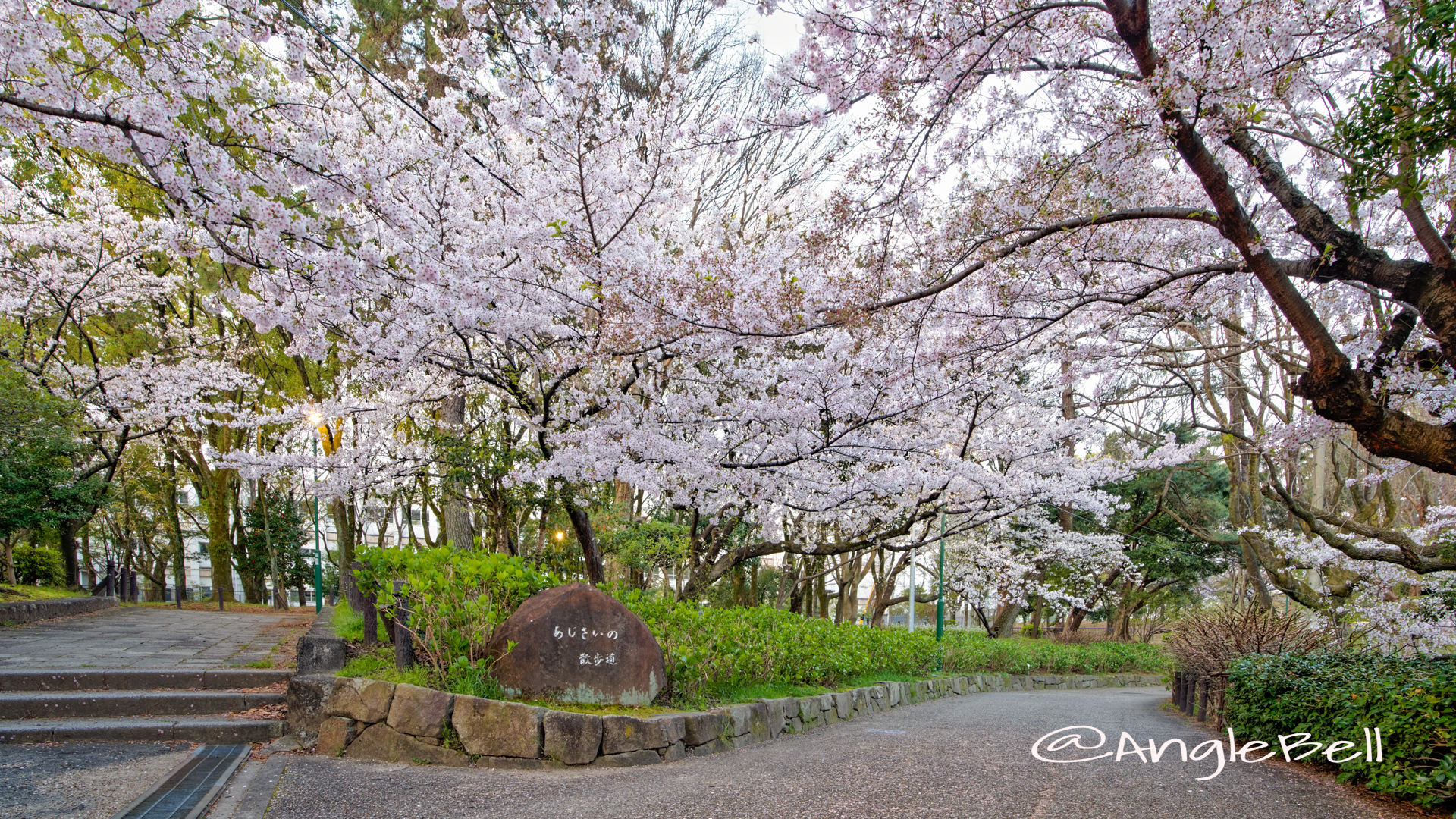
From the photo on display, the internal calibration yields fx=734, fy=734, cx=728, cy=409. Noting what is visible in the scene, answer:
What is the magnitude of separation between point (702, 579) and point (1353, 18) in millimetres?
8813

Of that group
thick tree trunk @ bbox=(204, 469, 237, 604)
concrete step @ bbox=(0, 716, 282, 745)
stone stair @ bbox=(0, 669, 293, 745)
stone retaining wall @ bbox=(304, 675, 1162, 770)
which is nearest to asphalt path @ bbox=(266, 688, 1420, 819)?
stone retaining wall @ bbox=(304, 675, 1162, 770)

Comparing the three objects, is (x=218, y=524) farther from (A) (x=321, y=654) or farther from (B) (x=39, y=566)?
(A) (x=321, y=654)

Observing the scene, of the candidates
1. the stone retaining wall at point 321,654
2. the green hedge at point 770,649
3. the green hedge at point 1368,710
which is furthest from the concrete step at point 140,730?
the green hedge at point 1368,710

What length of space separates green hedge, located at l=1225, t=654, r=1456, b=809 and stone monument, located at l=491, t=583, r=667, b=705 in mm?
4238

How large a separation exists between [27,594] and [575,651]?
10849mm

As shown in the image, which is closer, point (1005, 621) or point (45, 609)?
point (45, 609)

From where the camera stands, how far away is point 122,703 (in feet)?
16.2

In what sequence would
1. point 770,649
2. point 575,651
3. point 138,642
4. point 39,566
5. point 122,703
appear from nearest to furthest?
point 575,651, point 122,703, point 770,649, point 138,642, point 39,566

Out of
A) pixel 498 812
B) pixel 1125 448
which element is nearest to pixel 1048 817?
pixel 498 812

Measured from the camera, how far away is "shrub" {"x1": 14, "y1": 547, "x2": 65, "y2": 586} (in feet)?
48.4

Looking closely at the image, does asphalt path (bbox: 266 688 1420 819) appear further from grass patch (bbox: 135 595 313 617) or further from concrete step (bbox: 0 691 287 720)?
grass patch (bbox: 135 595 313 617)

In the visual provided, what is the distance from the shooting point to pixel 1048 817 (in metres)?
3.50

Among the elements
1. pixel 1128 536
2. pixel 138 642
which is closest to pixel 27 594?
pixel 138 642

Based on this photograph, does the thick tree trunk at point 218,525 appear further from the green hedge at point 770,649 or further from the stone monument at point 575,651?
the stone monument at point 575,651
